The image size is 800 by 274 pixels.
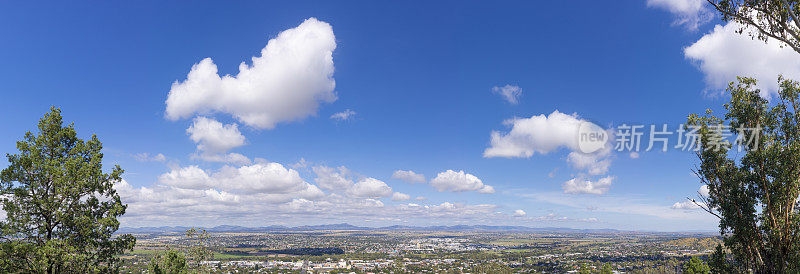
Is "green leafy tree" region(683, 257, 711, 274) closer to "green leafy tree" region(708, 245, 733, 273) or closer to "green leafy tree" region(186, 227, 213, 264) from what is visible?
"green leafy tree" region(708, 245, 733, 273)

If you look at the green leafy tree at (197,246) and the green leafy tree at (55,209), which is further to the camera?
the green leafy tree at (197,246)

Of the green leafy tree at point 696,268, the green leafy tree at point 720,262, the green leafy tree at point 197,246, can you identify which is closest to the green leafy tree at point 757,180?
the green leafy tree at point 720,262

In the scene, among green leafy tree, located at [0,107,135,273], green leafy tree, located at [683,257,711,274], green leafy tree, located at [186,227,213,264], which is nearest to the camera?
green leafy tree, located at [0,107,135,273]

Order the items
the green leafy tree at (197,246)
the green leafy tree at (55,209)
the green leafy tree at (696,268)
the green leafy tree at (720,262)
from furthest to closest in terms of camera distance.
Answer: the green leafy tree at (197,246), the green leafy tree at (696,268), the green leafy tree at (720,262), the green leafy tree at (55,209)

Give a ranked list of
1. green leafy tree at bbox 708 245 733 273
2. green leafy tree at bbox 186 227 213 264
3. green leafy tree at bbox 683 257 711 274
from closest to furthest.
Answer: green leafy tree at bbox 708 245 733 273, green leafy tree at bbox 683 257 711 274, green leafy tree at bbox 186 227 213 264

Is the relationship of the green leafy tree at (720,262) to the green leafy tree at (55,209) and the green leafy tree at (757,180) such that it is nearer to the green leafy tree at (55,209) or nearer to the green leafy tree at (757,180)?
the green leafy tree at (757,180)

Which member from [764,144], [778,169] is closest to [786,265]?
[778,169]

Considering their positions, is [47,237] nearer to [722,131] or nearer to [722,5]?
[722,5]

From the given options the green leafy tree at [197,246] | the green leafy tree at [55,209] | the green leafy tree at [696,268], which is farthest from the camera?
the green leafy tree at [197,246]

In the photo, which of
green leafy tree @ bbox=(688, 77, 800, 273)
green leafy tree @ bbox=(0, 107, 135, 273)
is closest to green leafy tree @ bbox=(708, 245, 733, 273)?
green leafy tree @ bbox=(688, 77, 800, 273)
